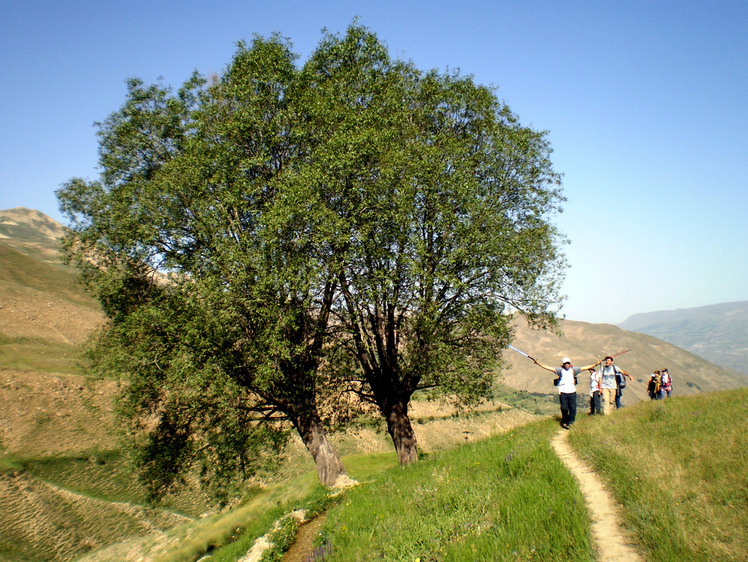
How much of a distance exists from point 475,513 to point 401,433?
1430 cm

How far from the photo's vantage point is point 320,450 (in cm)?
2058

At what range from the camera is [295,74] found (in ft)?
73.0

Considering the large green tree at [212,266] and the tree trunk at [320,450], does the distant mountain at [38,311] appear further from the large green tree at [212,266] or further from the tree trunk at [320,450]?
the tree trunk at [320,450]

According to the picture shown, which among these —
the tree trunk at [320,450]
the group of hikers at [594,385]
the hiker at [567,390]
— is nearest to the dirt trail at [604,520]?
the hiker at [567,390]

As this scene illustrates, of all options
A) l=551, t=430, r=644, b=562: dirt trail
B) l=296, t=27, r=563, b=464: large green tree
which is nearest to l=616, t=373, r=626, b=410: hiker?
l=296, t=27, r=563, b=464: large green tree

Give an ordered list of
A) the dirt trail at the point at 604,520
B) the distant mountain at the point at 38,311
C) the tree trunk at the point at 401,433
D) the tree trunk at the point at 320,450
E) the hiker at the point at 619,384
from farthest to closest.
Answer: the distant mountain at the point at 38,311
the tree trunk at the point at 401,433
the hiker at the point at 619,384
the tree trunk at the point at 320,450
the dirt trail at the point at 604,520

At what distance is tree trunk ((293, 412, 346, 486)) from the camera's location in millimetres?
20156

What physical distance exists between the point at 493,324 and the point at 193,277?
14.1 metres

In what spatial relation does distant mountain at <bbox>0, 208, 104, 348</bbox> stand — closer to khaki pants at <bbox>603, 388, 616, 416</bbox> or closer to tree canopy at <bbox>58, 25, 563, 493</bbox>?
tree canopy at <bbox>58, 25, 563, 493</bbox>

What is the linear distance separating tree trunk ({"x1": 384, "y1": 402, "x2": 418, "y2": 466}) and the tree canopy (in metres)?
0.11

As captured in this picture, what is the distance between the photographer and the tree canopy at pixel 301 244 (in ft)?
61.4

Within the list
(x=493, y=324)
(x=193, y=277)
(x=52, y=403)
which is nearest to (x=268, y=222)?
(x=193, y=277)

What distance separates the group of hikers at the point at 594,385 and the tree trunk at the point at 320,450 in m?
10.3

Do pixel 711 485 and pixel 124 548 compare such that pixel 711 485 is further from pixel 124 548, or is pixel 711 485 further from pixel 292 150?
pixel 124 548
